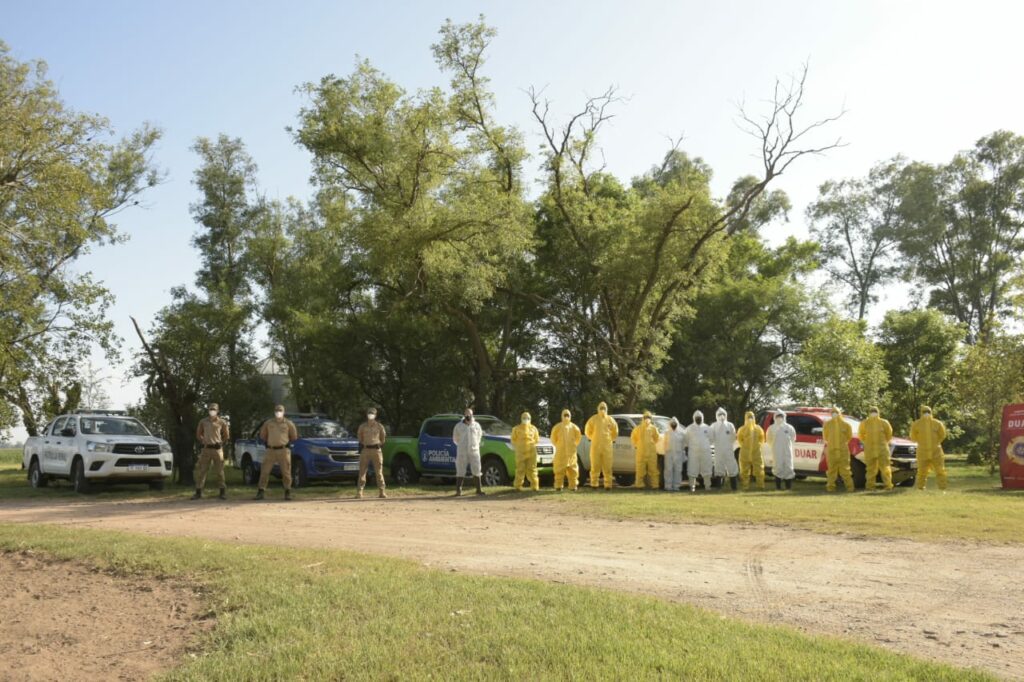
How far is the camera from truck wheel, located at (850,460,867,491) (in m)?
19.5

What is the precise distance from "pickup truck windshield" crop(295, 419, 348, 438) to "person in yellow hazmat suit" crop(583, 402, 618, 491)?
21.2 feet

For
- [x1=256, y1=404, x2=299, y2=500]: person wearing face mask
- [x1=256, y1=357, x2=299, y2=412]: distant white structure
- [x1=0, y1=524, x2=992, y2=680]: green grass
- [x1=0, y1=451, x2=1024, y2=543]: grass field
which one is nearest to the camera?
[x1=0, y1=524, x2=992, y2=680]: green grass

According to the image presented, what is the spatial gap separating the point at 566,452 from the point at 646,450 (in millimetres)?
1944

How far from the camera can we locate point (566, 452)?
1961 centimetres

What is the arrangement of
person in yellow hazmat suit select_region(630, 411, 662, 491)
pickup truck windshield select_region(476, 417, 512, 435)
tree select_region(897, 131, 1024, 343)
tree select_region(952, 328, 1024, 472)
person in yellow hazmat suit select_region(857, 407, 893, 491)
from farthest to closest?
1. tree select_region(897, 131, 1024, 343)
2. tree select_region(952, 328, 1024, 472)
3. pickup truck windshield select_region(476, 417, 512, 435)
4. person in yellow hazmat suit select_region(630, 411, 662, 491)
5. person in yellow hazmat suit select_region(857, 407, 893, 491)

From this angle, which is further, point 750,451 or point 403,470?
point 403,470

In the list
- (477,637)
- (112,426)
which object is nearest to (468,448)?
(112,426)

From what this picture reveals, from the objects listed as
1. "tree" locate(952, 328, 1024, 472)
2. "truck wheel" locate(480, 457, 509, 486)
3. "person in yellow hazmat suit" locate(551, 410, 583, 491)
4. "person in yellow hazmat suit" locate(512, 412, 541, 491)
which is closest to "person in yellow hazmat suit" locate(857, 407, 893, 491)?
"person in yellow hazmat suit" locate(551, 410, 583, 491)

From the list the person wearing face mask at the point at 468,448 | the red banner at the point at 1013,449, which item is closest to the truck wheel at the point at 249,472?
the person wearing face mask at the point at 468,448

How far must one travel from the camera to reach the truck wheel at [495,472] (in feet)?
68.8

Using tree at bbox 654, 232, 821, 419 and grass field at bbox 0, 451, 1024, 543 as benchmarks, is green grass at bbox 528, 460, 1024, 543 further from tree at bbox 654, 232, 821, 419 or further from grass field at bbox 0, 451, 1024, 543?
tree at bbox 654, 232, 821, 419

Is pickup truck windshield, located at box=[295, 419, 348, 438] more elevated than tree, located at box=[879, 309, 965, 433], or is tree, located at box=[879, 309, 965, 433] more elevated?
tree, located at box=[879, 309, 965, 433]

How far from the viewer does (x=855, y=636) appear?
6266 millimetres

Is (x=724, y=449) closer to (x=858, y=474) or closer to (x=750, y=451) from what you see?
(x=750, y=451)
